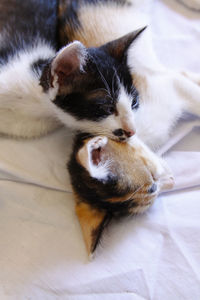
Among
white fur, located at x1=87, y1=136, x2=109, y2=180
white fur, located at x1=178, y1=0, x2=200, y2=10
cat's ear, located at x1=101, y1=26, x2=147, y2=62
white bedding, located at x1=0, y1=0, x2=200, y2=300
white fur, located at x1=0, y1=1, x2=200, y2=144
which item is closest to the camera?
white fur, located at x1=87, y1=136, x2=109, y2=180

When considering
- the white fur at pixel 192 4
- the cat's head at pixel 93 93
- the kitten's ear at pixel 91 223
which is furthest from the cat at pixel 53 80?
the white fur at pixel 192 4

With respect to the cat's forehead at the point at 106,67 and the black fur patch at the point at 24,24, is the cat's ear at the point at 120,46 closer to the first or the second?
the cat's forehead at the point at 106,67

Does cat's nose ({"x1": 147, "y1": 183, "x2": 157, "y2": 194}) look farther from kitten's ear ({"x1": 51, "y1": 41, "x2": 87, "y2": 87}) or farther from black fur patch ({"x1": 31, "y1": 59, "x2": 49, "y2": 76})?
black fur patch ({"x1": 31, "y1": 59, "x2": 49, "y2": 76})

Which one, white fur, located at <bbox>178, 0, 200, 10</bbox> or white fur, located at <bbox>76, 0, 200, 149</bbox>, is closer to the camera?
white fur, located at <bbox>76, 0, 200, 149</bbox>

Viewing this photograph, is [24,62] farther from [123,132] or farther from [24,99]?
[123,132]

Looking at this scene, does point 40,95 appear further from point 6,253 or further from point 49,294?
point 49,294

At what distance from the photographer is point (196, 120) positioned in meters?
1.24

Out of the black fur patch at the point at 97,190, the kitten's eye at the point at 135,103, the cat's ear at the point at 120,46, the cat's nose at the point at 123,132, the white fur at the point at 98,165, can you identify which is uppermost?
the cat's ear at the point at 120,46

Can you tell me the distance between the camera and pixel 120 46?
3.49 ft

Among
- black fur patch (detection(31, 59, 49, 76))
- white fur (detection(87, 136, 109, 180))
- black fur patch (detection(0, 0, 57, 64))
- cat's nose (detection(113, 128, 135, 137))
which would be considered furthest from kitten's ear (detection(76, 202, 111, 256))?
black fur patch (detection(0, 0, 57, 64))

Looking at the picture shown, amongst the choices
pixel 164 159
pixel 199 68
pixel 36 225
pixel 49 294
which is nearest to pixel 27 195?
pixel 36 225

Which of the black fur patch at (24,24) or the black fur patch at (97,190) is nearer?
the black fur patch at (97,190)

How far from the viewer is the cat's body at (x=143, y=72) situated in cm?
118

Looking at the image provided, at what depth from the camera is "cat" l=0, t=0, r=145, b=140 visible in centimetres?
98
